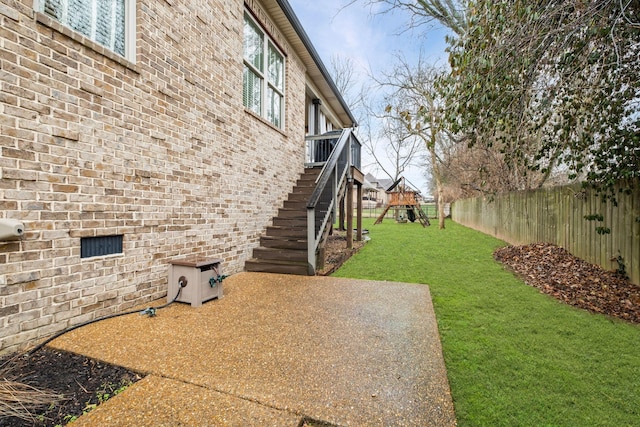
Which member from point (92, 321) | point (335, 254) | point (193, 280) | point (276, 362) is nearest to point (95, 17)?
point (193, 280)

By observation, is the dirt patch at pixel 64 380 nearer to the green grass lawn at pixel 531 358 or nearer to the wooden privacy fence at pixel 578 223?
the green grass lawn at pixel 531 358

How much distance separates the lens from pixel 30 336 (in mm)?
2398

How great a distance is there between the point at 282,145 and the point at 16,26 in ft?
15.8

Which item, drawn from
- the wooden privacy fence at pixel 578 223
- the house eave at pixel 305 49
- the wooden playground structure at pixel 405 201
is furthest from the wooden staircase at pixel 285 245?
the wooden playground structure at pixel 405 201

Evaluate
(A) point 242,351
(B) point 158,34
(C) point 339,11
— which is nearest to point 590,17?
(C) point 339,11

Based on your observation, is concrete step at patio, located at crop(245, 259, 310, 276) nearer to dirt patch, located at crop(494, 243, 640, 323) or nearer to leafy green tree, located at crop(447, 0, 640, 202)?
leafy green tree, located at crop(447, 0, 640, 202)

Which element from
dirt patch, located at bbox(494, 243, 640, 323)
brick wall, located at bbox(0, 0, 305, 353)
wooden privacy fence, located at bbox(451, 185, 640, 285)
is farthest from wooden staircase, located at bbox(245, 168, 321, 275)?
wooden privacy fence, located at bbox(451, 185, 640, 285)

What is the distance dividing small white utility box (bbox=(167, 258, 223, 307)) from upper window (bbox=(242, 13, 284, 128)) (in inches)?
135

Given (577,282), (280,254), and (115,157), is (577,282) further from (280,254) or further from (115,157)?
(115,157)

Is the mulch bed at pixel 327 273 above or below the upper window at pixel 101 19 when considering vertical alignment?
below

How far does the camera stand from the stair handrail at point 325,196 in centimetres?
492

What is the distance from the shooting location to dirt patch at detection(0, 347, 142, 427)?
1578 mm

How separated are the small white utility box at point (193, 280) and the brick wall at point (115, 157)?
0.25 metres

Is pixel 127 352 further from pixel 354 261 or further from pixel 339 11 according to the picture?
pixel 339 11
